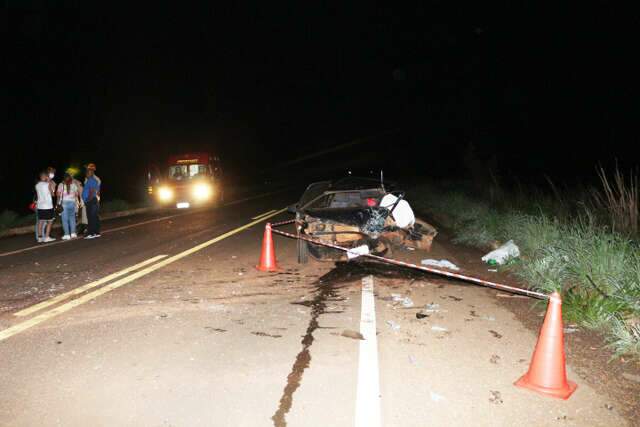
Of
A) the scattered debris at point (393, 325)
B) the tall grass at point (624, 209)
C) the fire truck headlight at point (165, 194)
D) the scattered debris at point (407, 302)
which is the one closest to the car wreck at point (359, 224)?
the scattered debris at point (407, 302)

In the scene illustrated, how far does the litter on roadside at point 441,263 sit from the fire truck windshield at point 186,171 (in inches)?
618

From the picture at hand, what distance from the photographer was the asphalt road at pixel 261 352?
→ 354cm

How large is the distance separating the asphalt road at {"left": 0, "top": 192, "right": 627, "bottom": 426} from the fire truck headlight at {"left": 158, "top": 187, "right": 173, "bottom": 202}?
14.0 meters

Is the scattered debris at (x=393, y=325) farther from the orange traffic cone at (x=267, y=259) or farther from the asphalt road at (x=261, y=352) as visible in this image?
the orange traffic cone at (x=267, y=259)

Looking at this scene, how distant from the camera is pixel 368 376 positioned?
161 inches

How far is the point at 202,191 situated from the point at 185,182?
83 cm

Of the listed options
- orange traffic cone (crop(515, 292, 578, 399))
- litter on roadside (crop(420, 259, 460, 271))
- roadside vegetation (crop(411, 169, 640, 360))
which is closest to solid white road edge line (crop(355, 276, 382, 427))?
orange traffic cone (crop(515, 292, 578, 399))

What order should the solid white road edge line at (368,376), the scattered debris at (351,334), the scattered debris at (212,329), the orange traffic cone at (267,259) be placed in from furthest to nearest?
the orange traffic cone at (267,259)
the scattered debris at (212,329)
the scattered debris at (351,334)
the solid white road edge line at (368,376)

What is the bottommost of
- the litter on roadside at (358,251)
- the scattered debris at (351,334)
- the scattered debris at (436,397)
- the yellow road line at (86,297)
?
the scattered debris at (436,397)

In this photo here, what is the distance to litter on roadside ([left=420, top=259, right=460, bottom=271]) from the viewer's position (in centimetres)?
852

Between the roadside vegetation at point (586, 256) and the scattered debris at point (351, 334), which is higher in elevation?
the roadside vegetation at point (586, 256)

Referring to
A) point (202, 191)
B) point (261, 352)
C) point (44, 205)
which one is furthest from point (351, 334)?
point (202, 191)

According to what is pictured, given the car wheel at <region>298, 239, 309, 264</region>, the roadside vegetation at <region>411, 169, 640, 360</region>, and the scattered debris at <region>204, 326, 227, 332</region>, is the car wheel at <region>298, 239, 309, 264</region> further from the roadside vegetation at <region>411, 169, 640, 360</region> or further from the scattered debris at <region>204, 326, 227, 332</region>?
the scattered debris at <region>204, 326, 227, 332</region>

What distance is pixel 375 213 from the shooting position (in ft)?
28.4
